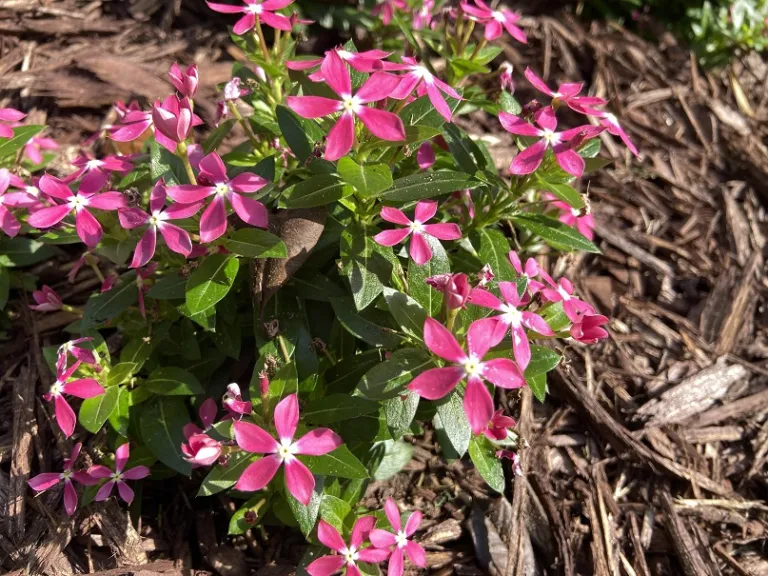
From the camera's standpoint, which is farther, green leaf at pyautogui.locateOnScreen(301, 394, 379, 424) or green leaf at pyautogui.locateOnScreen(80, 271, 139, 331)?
green leaf at pyautogui.locateOnScreen(80, 271, 139, 331)

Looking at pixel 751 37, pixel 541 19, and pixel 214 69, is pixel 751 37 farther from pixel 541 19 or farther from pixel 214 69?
pixel 214 69

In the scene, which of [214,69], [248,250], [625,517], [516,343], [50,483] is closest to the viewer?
[516,343]

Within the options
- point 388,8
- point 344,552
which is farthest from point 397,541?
point 388,8

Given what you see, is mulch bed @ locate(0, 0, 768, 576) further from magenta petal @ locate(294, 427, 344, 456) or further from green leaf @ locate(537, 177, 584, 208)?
green leaf @ locate(537, 177, 584, 208)

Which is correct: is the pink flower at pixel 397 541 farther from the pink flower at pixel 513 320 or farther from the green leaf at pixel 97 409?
the green leaf at pixel 97 409

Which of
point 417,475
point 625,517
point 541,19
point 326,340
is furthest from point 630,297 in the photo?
point 541,19

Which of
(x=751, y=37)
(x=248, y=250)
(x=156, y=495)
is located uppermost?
(x=751, y=37)

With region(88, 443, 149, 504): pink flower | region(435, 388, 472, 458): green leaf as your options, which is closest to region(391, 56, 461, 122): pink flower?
region(435, 388, 472, 458): green leaf
